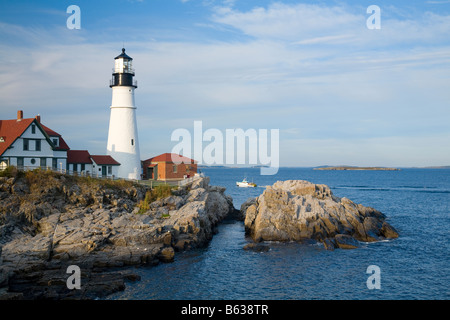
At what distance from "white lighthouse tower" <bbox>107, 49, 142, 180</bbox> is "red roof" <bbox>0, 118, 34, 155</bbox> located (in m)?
9.32

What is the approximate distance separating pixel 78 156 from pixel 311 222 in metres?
26.6

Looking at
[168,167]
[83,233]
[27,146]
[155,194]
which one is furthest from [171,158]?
[83,233]

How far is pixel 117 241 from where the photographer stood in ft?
93.0

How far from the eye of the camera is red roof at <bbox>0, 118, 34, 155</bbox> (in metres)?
37.5

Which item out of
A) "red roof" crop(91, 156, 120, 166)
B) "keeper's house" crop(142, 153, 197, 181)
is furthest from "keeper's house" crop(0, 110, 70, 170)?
"keeper's house" crop(142, 153, 197, 181)

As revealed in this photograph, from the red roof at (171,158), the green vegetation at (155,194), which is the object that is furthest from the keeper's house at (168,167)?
the green vegetation at (155,194)

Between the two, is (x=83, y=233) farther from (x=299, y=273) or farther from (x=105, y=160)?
(x=105, y=160)

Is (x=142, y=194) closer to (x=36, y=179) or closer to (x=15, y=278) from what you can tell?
(x=36, y=179)

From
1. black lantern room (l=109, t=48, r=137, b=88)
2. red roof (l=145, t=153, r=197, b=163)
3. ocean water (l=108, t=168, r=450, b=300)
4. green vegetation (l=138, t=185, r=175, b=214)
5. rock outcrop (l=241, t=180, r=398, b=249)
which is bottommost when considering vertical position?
ocean water (l=108, t=168, r=450, b=300)

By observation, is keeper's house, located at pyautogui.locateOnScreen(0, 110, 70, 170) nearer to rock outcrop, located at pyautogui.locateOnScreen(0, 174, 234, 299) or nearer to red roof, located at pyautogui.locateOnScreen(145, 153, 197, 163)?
rock outcrop, located at pyautogui.locateOnScreen(0, 174, 234, 299)

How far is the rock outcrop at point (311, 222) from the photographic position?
34156 mm

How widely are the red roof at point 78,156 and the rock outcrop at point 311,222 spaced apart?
19.5 meters

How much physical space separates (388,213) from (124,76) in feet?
125
